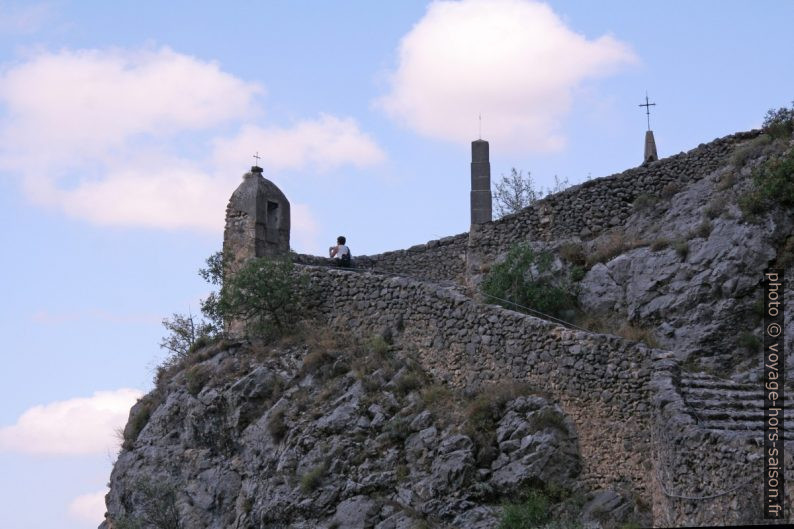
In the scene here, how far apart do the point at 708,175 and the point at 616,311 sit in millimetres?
4556

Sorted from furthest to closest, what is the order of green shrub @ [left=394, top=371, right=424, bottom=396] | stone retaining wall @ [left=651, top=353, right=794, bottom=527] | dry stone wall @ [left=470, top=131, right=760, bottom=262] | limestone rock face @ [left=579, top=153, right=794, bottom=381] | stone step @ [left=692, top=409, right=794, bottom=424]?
dry stone wall @ [left=470, top=131, right=760, bottom=262] → green shrub @ [left=394, top=371, right=424, bottom=396] → limestone rock face @ [left=579, top=153, right=794, bottom=381] → stone step @ [left=692, top=409, right=794, bottom=424] → stone retaining wall @ [left=651, top=353, right=794, bottom=527]

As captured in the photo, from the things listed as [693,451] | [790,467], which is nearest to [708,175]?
[693,451]

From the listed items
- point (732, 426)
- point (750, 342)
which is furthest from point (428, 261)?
point (732, 426)

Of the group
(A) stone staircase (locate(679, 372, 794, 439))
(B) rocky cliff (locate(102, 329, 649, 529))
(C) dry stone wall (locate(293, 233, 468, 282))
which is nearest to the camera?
(A) stone staircase (locate(679, 372, 794, 439))

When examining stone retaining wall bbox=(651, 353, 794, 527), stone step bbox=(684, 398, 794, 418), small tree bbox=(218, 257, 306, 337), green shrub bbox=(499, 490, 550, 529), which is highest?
small tree bbox=(218, 257, 306, 337)

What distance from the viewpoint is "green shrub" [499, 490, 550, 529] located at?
17.2m

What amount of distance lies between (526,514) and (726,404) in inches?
127

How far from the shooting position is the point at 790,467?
547 inches

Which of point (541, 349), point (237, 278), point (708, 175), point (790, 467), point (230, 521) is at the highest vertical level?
point (708, 175)

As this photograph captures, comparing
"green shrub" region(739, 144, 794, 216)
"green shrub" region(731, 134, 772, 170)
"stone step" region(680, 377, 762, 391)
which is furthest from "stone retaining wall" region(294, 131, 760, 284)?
"stone step" region(680, 377, 762, 391)

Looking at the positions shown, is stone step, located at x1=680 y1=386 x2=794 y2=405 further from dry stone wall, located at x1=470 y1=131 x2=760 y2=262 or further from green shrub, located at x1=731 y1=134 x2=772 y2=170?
dry stone wall, located at x1=470 y1=131 x2=760 y2=262

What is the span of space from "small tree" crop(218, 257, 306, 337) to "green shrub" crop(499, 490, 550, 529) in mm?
8073

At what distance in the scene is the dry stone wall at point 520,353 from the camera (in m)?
18.2

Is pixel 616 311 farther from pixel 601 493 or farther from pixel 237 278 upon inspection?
pixel 237 278
